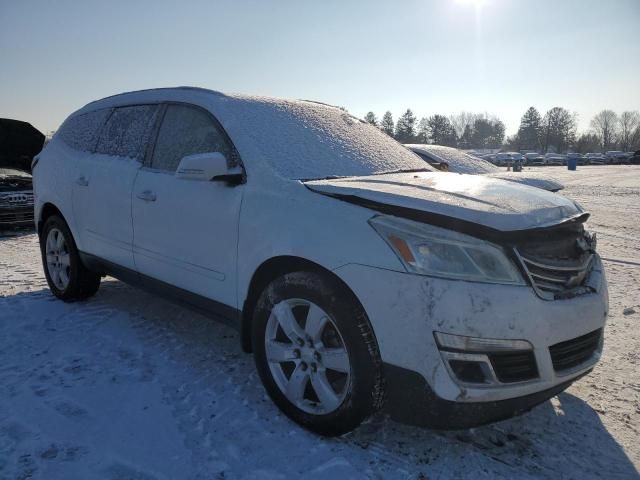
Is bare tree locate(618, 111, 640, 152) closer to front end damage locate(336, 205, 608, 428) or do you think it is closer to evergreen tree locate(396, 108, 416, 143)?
evergreen tree locate(396, 108, 416, 143)

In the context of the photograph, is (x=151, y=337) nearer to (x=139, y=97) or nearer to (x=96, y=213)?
(x=96, y=213)

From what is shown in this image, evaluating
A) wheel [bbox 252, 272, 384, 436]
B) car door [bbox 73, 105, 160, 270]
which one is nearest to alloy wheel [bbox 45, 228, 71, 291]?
car door [bbox 73, 105, 160, 270]

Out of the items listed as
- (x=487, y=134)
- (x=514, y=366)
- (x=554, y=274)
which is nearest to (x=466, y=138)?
(x=487, y=134)

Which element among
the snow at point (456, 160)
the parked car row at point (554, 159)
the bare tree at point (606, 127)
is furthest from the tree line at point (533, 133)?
the snow at point (456, 160)

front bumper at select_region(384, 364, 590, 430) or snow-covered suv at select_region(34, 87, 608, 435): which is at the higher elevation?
snow-covered suv at select_region(34, 87, 608, 435)

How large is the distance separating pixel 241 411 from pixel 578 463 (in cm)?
168

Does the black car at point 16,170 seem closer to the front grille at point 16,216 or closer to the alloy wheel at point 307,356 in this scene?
the front grille at point 16,216

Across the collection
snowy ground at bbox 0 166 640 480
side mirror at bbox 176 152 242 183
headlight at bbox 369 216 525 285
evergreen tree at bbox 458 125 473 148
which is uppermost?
evergreen tree at bbox 458 125 473 148

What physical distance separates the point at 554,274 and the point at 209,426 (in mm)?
1831

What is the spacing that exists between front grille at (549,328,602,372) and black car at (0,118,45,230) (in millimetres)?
8812

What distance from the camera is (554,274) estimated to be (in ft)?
7.06

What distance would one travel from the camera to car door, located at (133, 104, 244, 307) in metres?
2.84

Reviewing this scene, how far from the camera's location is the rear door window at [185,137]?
10.1 feet

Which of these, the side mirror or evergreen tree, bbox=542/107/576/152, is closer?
the side mirror
